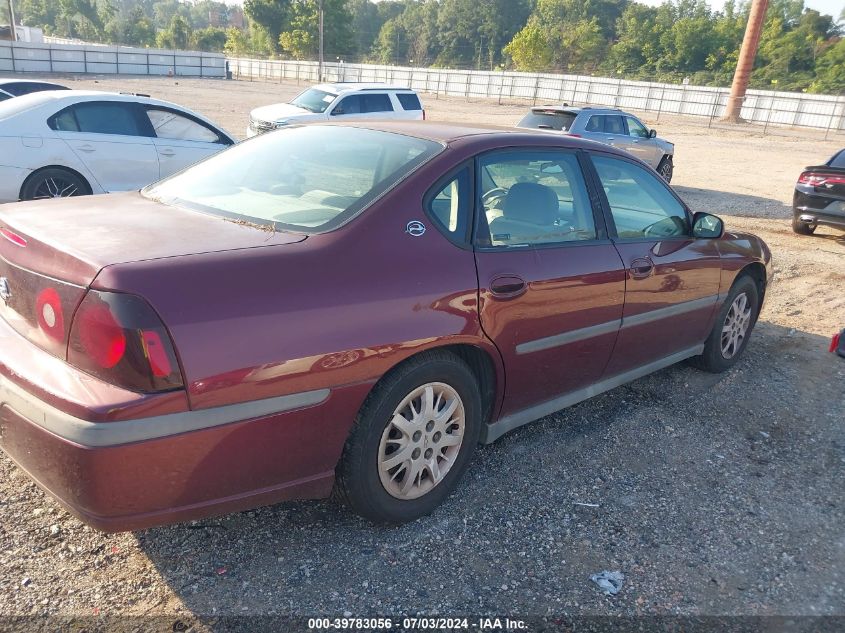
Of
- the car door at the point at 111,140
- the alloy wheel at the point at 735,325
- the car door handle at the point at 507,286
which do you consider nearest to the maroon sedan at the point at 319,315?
the car door handle at the point at 507,286

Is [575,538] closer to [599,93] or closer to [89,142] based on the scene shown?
[89,142]

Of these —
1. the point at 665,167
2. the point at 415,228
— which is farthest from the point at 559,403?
the point at 665,167

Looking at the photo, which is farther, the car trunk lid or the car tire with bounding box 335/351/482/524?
the car tire with bounding box 335/351/482/524

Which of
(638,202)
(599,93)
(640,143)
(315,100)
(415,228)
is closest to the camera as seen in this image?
(415,228)

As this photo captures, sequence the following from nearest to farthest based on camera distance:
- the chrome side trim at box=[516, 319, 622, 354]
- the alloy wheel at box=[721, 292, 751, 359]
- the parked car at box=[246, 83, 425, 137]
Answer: the chrome side trim at box=[516, 319, 622, 354] → the alloy wheel at box=[721, 292, 751, 359] → the parked car at box=[246, 83, 425, 137]

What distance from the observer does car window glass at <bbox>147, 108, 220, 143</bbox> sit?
831 centimetres

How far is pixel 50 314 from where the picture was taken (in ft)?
7.57

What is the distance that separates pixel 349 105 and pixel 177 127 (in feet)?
21.2

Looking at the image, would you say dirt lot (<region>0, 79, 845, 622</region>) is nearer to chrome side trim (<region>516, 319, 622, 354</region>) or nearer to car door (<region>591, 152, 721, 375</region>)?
car door (<region>591, 152, 721, 375</region>)

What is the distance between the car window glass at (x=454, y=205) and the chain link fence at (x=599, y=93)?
39.8 meters

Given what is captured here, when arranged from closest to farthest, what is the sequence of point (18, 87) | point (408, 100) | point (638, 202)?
point (638, 202) → point (18, 87) → point (408, 100)

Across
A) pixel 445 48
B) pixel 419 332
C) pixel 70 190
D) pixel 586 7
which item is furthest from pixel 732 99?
pixel 445 48

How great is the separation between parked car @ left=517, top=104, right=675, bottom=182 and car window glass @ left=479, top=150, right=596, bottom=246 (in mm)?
8538

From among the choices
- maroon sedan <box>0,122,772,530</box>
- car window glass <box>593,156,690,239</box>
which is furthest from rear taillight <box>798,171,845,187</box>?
maroon sedan <box>0,122,772,530</box>
